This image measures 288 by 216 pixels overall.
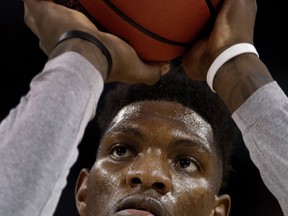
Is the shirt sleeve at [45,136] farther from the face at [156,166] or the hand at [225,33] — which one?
the face at [156,166]

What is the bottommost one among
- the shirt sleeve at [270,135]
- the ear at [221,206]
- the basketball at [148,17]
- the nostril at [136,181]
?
the ear at [221,206]

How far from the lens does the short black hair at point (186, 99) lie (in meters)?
2.33

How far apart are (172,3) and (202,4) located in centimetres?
8

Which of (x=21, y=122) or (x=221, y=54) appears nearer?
(x=21, y=122)

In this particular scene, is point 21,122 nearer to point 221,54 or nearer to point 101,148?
point 221,54

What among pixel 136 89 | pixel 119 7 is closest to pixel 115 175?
pixel 136 89

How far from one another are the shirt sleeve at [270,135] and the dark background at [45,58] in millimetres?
2189

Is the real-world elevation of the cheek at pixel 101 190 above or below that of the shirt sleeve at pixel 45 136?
below

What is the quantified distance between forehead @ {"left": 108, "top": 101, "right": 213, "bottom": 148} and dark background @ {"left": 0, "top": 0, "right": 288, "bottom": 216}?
4.44 feet

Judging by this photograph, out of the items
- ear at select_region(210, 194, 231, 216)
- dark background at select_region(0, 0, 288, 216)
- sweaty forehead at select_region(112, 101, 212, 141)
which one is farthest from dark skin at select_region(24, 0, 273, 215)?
dark background at select_region(0, 0, 288, 216)

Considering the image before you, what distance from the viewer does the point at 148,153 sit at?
201 cm

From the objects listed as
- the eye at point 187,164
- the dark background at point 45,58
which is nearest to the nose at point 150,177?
the eye at point 187,164

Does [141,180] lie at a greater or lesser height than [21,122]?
lesser

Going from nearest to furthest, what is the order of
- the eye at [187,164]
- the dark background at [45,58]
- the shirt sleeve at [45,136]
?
the shirt sleeve at [45,136] → the eye at [187,164] → the dark background at [45,58]
